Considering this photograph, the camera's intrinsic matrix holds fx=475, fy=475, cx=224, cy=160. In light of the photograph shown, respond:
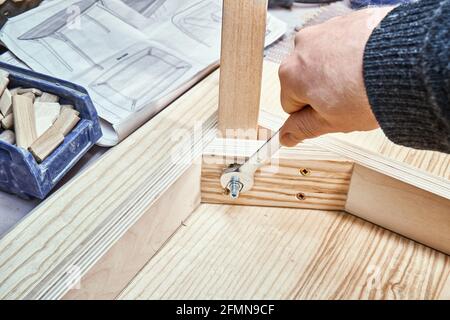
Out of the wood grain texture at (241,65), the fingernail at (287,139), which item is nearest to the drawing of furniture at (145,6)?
the wood grain texture at (241,65)

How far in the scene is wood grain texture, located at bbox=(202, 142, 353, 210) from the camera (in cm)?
66

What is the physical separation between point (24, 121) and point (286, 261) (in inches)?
16.0

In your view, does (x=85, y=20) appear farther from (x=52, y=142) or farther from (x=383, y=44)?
(x=383, y=44)

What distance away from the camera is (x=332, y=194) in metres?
0.70

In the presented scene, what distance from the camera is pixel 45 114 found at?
2.19 ft

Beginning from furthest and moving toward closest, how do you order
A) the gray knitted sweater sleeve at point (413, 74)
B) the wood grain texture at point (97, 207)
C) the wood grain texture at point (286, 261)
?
the wood grain texture at point (286, 261) < the wood grain texture at point (97, 207) < the gray knitted sweater sleeve at point (413, 74)

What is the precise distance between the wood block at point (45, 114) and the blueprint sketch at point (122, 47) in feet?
0.26

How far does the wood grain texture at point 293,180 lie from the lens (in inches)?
26.0

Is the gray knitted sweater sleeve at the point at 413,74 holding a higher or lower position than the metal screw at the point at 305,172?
higher

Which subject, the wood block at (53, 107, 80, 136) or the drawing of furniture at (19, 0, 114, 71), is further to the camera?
the drawing of furniture at (19, 0, 114, 71)

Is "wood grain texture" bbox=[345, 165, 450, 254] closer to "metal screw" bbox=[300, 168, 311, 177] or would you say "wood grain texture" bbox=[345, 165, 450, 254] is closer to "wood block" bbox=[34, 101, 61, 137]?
"metal screw" bbox=[300, 168, 311, 177]

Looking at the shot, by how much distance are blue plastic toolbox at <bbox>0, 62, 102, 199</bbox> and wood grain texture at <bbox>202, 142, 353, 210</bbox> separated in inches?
6.8

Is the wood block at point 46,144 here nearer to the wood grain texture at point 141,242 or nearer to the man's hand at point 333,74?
the wood grain texture at point 141,242

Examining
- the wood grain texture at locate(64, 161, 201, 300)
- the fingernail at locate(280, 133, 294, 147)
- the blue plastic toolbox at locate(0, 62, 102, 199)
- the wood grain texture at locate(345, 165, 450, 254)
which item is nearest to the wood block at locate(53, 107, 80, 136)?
the blue plastic toolbox at locate(0, 62, 102, 199)
